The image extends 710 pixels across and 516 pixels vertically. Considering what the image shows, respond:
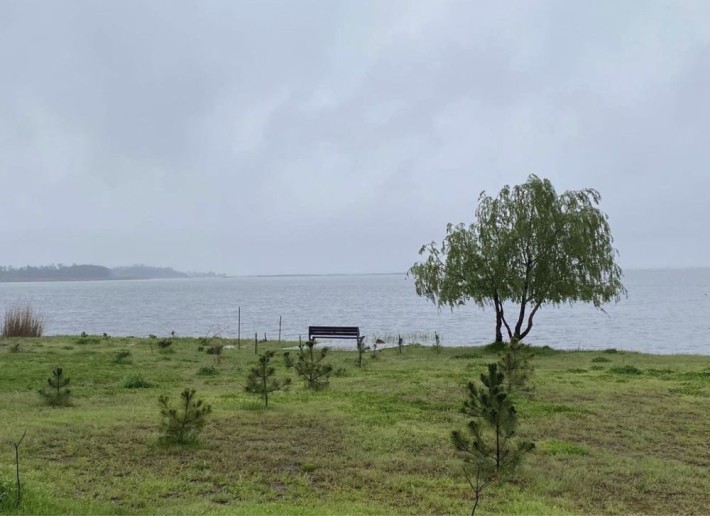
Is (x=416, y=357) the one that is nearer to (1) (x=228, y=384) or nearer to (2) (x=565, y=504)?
(1) (x=228, y=384)

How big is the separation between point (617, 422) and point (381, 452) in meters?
4.17

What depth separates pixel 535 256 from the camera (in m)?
22.0

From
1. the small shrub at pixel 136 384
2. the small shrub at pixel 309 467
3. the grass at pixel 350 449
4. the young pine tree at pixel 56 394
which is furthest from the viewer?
the small shrub at pixel 136 384

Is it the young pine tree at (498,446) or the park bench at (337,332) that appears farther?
the park bench at (337,332)

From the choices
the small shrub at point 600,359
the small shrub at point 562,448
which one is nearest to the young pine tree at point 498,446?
the small shrub at point 562,448

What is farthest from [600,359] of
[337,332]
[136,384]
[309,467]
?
[309,467]

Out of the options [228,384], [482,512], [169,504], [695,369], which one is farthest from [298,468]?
[695,369]

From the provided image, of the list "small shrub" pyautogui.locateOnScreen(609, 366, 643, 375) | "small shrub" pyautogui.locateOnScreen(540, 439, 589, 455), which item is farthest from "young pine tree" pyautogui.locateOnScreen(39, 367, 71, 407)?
"small shrub" pyautogui.locateOnScreen(609, 366, 643, 375)

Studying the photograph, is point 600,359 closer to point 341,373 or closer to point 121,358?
point 341,373

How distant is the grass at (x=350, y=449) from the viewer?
211 inches

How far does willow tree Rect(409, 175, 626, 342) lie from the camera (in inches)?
849

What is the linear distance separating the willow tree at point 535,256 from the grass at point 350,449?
8201 millimetres

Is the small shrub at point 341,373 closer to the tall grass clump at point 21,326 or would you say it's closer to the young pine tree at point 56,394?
the young pine tree at point 56,394

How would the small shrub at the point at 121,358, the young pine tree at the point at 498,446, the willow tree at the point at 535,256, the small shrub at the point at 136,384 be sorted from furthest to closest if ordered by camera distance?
the willow tree at the point at 535,256 → the small shrub at the point at 121,358 → the small shrub at the point at 136,384 → the young pine tree at the point at 498,446
